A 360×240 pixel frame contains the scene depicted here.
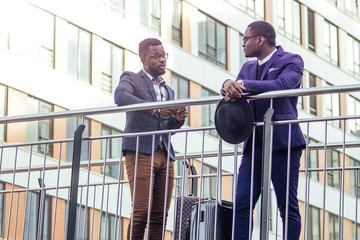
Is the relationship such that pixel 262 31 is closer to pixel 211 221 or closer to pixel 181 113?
pixel 181 113

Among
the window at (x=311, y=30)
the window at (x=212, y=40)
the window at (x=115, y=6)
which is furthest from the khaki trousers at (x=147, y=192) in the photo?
the window at (x=311, y=30)

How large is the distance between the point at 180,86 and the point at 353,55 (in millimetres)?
15687

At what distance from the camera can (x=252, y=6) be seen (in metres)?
45.8

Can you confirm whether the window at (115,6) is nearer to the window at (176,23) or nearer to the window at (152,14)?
the window at (152,14)

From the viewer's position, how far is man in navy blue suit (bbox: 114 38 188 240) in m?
8.88

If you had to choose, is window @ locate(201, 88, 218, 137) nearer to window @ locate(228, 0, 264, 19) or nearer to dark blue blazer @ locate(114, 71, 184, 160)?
window @ locate(228, 0, 264, 19)

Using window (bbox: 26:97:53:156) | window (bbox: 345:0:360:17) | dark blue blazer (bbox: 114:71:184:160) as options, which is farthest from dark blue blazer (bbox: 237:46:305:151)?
window (bbox: 345:0:360:17)

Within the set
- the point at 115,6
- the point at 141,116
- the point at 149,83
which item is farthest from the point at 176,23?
the point at 141,116

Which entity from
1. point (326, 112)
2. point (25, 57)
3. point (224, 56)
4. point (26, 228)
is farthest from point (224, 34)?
point (26, 228)

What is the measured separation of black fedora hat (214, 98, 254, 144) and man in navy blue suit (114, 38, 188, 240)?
0.83 meters

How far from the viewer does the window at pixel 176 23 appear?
4053 centimetres

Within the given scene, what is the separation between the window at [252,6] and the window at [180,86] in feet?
17.1

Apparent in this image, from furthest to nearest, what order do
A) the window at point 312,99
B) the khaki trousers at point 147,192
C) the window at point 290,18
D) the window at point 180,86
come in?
the window at point 312,99
the window at point 290,18
the window at point 180,86
the khaki trousers at point 147,192

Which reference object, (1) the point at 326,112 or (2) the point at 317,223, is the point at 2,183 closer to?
(2) the point at 317,223
